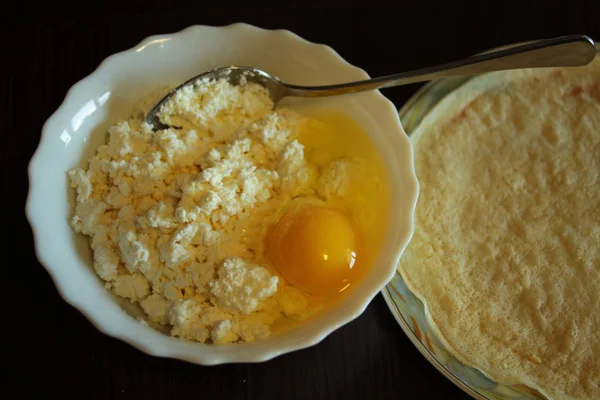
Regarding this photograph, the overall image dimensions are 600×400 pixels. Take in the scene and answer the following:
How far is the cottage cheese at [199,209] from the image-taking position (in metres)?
1.02

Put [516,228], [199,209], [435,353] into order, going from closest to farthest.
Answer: [199,209], [435,353], [516,228]

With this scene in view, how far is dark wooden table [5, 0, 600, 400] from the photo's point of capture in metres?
1.16

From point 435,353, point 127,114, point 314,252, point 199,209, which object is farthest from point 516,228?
point 127,114

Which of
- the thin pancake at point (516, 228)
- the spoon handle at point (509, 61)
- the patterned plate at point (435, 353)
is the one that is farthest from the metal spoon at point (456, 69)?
the patterned plate at point (435, 353)

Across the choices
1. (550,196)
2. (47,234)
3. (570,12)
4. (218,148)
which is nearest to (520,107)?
(550,196)

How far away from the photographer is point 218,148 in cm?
113

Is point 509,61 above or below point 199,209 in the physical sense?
above

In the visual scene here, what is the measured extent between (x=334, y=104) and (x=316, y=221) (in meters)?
0.31

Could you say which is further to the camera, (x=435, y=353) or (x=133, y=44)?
(x=133, y=44)

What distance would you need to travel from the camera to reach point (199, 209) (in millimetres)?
1030

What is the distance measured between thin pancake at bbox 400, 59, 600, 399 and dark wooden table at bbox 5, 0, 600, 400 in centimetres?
14

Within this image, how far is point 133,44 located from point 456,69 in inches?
35.8

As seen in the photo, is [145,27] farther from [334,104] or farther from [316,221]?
[316,221]

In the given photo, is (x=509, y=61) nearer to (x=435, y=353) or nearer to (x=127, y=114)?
(x=435, y=353)
